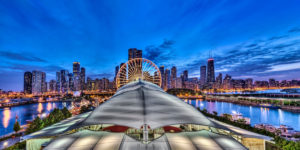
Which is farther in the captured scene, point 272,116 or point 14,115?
point 14,115

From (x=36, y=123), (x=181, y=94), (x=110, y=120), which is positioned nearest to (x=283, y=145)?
(x=110, y=120)

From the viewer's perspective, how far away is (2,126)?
4756 centimetres

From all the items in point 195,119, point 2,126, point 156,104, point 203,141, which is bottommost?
point 2,126

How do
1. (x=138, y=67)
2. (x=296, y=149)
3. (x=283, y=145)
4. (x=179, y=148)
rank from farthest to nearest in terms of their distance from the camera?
(x=138, y=67)
(x=283, y=145)
(x=296, y=149)
(x=179, y=148)

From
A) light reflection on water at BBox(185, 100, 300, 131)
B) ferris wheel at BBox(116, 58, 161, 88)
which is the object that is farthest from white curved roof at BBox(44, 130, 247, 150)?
light reflection on water at BBox(185, 100, 300, 131)

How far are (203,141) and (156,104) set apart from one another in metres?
4.04

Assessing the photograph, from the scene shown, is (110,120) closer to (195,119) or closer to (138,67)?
(195,119)

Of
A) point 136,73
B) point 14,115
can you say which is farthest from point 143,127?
point 14,115

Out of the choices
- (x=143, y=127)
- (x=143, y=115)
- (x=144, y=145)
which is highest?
(x=143, y=115)

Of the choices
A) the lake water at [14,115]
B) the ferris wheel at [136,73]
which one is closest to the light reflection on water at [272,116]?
the ferris wheel at [136,73]

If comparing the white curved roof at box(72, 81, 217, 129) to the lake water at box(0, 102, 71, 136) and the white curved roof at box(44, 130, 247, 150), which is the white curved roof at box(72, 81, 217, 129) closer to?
the white curved roof at box(44, 130, 247, 150)

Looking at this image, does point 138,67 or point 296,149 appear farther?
point 138,67

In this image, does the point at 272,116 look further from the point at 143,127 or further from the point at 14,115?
the point at 14,115

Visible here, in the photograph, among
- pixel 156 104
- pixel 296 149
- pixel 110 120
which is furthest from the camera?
pixel 296 149
